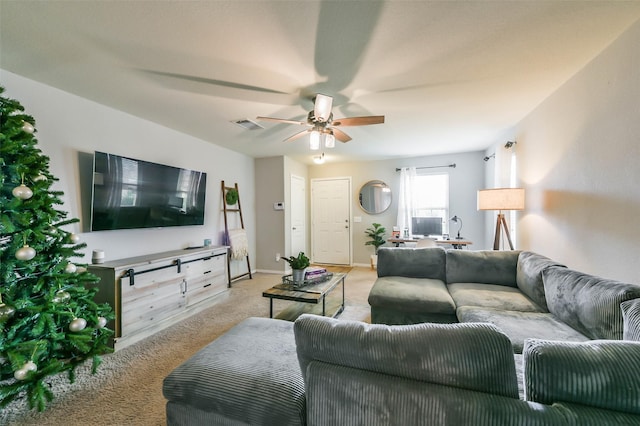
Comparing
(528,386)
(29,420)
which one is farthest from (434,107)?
(29,420)

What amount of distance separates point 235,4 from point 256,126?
6.26 ft

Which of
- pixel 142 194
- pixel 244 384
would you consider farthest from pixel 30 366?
pixel 142 194

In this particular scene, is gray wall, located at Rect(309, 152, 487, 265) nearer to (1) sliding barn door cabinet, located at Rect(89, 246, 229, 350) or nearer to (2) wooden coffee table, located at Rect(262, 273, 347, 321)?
(2) wooden coffee table, located at Rect(262, 273, 347, 321)

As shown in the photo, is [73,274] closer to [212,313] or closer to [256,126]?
[212,313]

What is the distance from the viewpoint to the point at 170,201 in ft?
10.6

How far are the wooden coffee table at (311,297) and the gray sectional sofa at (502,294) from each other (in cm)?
49

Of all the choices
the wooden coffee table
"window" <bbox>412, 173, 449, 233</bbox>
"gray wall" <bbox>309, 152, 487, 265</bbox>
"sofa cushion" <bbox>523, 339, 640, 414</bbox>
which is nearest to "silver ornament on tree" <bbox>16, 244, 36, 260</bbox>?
the wooden coffee table

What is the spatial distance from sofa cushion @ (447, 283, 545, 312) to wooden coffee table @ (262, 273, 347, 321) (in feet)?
3.95

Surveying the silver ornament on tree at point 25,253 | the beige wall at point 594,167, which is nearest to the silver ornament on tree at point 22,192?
the silver ornament on tree at point 25,253

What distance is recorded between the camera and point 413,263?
2912 millimetres

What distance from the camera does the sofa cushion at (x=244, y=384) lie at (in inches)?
40.2

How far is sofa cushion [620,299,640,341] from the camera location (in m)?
1.07

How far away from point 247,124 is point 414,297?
110 inches

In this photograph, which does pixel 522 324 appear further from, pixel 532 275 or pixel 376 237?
pixel 376 237
